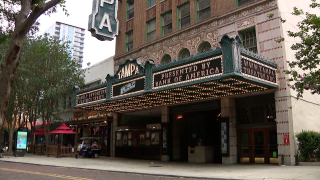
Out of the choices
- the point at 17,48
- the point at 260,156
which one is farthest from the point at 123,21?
the point at 17,48

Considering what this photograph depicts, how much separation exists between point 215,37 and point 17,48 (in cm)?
1536

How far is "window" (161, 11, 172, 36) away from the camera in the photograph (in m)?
25.6

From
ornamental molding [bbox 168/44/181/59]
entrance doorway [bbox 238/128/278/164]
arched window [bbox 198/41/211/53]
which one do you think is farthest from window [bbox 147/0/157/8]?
entrance doorway [bbox 238/128/278/164]

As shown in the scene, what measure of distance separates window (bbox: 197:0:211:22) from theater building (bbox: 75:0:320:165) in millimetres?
81

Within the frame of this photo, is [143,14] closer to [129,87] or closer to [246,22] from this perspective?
[129,87]

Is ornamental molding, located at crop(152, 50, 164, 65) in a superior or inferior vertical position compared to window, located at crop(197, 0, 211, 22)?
inferior

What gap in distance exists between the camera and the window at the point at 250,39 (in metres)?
19.5

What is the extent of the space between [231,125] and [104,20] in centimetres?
1536

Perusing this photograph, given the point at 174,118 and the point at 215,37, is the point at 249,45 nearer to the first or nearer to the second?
the point at 215,37

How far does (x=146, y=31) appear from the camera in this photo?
27.7m

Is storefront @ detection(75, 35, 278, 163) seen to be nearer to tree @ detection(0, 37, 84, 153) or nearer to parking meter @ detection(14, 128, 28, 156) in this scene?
tree @ detection(0, 37, 84, 153)

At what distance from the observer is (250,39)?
19.8m

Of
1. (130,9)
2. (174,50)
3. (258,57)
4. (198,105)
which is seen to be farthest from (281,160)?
(130,9)

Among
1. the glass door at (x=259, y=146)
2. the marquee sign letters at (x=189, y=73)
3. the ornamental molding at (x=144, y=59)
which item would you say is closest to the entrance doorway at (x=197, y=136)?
the glass door at (x=259, y=146)
